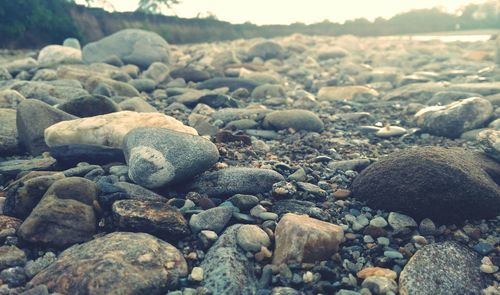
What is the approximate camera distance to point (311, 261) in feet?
9.56

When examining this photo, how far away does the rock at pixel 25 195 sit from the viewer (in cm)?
322

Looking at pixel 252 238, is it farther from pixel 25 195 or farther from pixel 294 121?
pixel 294 121

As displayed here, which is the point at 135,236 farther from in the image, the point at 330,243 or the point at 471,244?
the point at 471,244

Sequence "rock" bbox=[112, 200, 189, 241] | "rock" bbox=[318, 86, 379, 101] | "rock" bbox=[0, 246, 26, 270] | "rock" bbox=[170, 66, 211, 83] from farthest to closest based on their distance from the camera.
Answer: "rock" bbox=[170, 66, 211, 83]
"rock" bbox=[318, 86, 379, 101]
"rock" bbox=[112, 200, 189, 241]
"rock" bbox=[0, 246, 26, 270]

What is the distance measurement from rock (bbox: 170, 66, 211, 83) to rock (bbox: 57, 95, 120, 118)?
409 centimetres

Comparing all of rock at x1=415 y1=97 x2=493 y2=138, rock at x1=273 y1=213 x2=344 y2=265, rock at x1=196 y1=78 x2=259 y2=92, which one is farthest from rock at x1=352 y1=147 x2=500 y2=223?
rock at x1=196 y1=78 x2=259 y2=92

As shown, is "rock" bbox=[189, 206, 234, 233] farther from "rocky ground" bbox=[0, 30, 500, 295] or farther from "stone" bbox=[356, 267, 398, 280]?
"stone" bbox=[356, 267, 398, 280]

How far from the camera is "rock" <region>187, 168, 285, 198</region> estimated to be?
3627 mm

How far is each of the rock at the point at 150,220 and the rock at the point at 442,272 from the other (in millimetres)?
1480

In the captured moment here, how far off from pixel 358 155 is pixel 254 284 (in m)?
2.54

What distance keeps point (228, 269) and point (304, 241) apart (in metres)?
0.53

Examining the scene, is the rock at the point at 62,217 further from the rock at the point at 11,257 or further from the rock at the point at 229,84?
the rock at the point at 229,84

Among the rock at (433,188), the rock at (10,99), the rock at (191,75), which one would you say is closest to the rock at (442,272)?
the rock at (433,188)

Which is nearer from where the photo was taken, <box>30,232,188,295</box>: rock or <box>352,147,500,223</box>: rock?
<box>30,232,188,295</box>: rock
